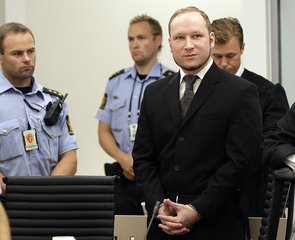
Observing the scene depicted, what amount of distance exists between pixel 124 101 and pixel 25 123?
1169 mm

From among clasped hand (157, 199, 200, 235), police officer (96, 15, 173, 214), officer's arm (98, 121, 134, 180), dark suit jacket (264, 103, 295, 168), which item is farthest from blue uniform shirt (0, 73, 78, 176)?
dark suit jacket (264, 103, 295, 168)

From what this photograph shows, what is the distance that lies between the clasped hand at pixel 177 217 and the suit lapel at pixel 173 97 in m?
0.36

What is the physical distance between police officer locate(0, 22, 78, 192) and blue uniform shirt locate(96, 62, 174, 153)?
31.4 inches

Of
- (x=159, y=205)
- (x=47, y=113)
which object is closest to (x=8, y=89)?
(x=47, y=113)

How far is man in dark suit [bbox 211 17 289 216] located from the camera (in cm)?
385

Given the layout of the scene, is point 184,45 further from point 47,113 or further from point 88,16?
point 88,16

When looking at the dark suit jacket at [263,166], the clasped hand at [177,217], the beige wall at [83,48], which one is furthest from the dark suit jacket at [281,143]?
the beige wall at [83,48]

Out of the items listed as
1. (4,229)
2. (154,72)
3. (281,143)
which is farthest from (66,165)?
(4,229)

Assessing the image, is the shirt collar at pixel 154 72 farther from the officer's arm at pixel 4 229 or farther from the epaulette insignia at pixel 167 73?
the officer's arm at pixel 4 229

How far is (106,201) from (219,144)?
0.57m

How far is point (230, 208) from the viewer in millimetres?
3230

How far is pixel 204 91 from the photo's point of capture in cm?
326

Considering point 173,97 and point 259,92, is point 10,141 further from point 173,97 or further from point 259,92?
point 259,92

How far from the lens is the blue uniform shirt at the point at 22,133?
12.9ft
